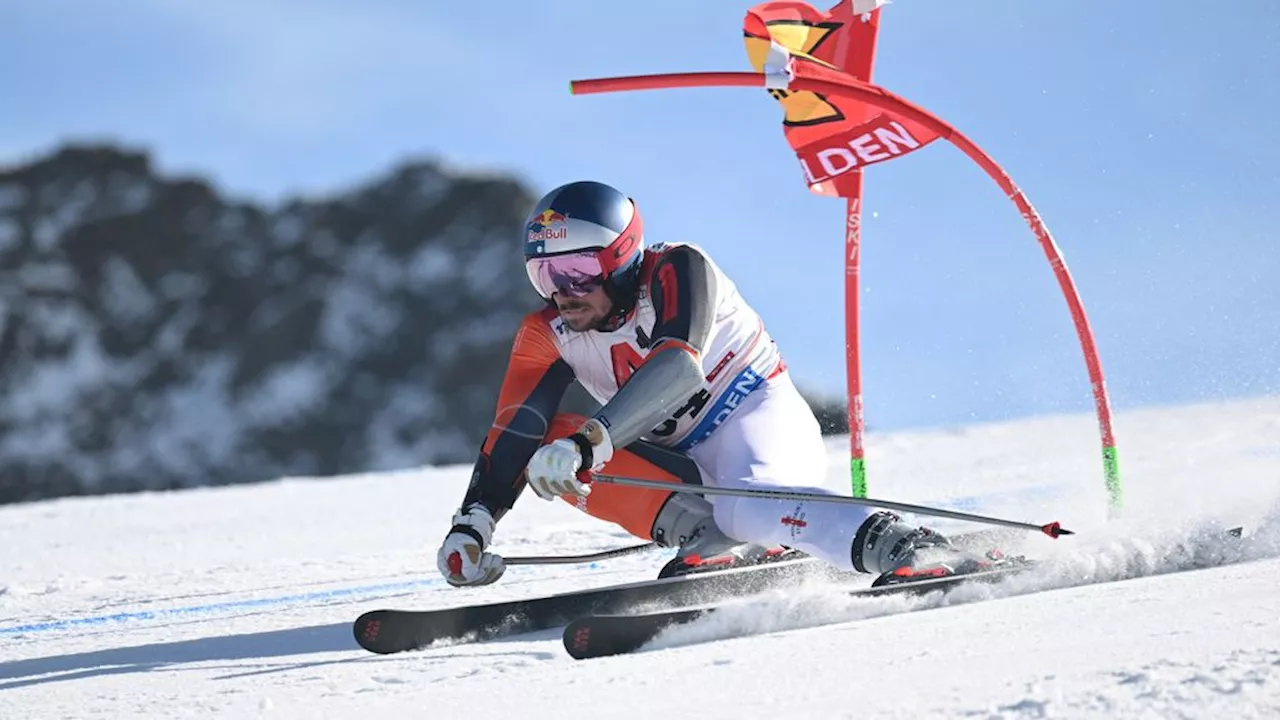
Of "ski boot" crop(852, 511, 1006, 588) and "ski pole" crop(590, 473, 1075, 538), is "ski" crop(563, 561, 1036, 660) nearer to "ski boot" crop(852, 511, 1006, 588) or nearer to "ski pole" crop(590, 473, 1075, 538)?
"ski boot" crop(852, 511, 1006, 588)

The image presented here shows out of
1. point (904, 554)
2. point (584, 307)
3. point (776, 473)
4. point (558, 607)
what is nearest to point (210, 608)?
point (558, 607)

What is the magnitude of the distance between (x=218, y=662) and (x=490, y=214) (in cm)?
4729

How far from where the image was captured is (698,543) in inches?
173

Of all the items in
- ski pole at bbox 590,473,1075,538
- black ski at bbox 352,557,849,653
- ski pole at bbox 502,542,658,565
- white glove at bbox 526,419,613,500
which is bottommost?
black ski at bbox 352,557,849,653

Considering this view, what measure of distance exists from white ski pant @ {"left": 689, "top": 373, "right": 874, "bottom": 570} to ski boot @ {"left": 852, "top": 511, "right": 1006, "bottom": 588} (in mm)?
38

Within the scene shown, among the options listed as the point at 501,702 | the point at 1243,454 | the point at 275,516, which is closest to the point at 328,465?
the point at 275,516

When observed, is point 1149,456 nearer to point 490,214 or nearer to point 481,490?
point 481,490

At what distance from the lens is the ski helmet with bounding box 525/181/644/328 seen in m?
4.32

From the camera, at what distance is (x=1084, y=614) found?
323 cm

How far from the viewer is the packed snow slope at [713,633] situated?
2.61 m

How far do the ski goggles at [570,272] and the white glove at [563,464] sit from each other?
2.06ft

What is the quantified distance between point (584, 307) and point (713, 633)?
1244 mm

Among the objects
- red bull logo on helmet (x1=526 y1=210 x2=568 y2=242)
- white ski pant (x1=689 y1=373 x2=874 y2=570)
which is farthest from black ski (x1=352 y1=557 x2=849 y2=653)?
red bull logo on helmet (x1=526 y1=210 x2=568 y2=242)

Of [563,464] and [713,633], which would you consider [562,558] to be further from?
[713,633]
